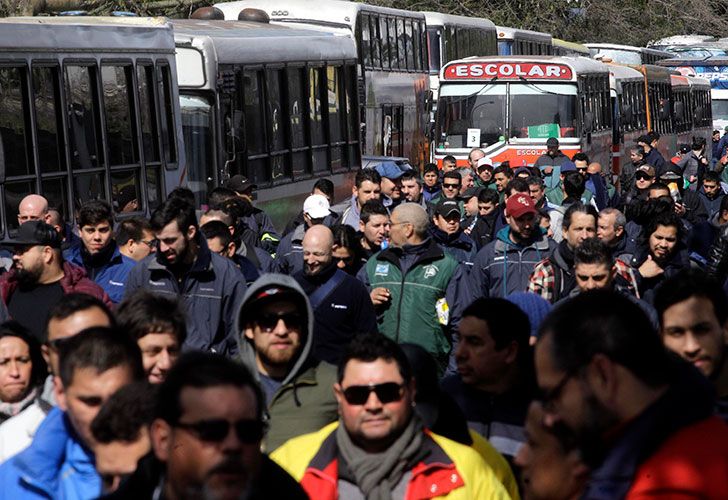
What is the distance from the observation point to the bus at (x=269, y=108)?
18391 millimetres

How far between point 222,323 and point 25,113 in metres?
5.79

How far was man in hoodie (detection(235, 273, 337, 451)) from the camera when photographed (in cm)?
629

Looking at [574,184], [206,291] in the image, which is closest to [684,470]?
[206,291]

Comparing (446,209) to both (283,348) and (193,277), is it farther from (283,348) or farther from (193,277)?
(283,348)

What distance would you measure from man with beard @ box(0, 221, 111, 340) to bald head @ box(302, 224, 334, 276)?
1.17m

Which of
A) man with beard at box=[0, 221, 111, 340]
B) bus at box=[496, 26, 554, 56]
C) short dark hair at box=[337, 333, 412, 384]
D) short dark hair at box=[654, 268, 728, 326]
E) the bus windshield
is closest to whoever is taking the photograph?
short dark hair at box=[337, 333, 412, 384]

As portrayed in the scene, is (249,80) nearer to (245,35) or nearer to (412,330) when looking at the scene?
(245,35)

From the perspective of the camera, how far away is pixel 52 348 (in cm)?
553

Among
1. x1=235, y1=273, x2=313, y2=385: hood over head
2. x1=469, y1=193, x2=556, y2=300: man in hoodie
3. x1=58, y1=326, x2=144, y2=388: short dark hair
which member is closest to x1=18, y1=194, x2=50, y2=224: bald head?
x1=469, y1=193, x2=556, y2=300: man in hoodie

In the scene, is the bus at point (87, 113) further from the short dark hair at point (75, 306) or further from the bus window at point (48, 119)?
the short dark hair at point (75, 306)

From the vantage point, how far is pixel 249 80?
64.4 ft

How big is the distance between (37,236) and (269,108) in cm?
1166

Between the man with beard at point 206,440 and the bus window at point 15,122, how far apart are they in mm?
10050

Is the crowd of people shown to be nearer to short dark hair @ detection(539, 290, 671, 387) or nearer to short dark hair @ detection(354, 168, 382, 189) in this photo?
short dark hair @ detection(539, 290, 671, 387)
